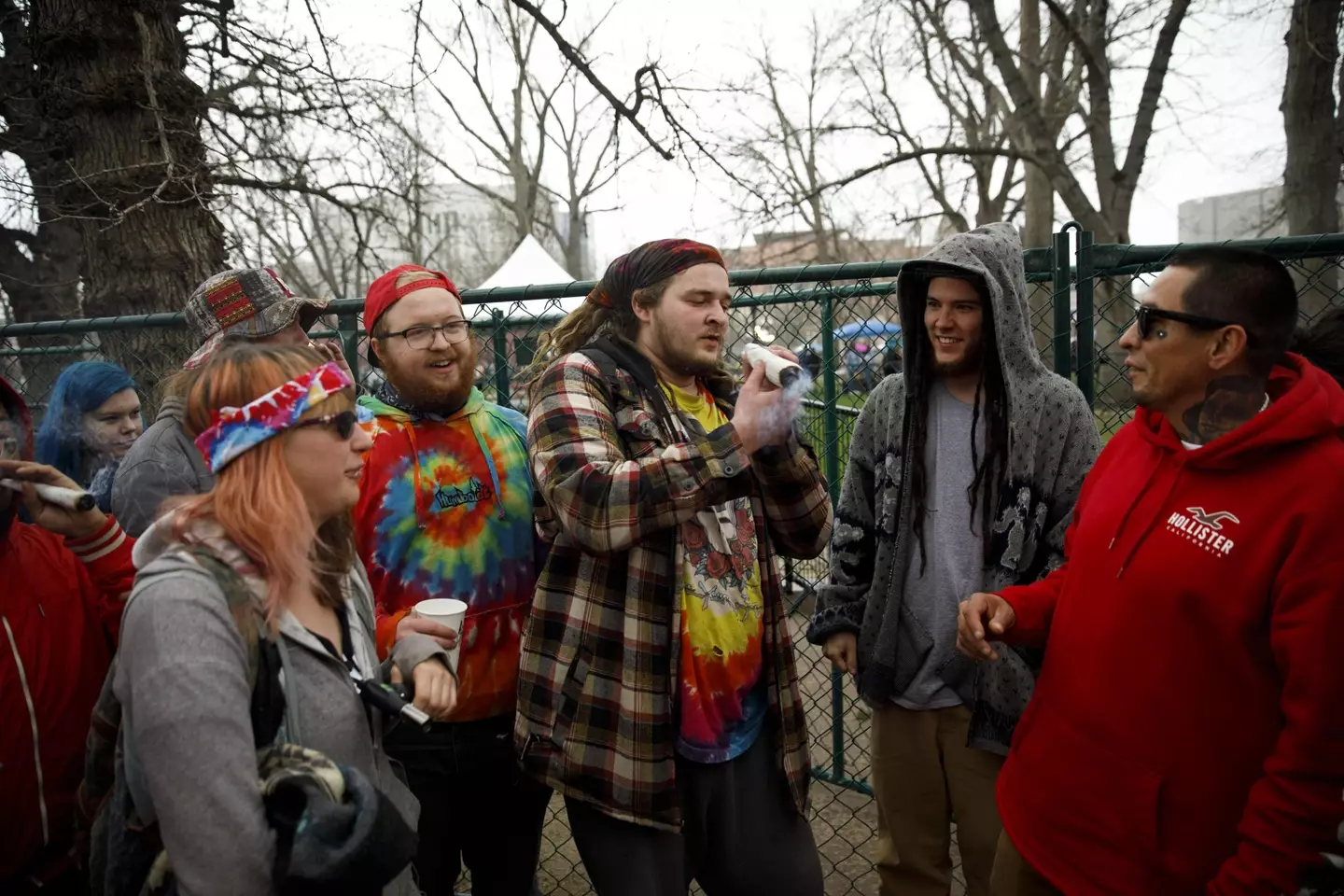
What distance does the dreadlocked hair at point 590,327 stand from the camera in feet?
7.13

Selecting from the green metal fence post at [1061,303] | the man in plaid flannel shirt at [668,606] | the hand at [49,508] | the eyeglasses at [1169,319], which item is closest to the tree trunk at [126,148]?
the hand at [49,508]

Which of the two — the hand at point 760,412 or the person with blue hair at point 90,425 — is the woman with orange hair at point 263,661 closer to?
the hand at point 760,412

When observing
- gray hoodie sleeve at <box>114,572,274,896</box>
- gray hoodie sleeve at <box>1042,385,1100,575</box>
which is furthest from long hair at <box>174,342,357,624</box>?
gray hoodie sleeve at <box>1042,385,1100,575</box>

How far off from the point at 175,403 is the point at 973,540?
82.6 inches

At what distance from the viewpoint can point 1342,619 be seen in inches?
55.9

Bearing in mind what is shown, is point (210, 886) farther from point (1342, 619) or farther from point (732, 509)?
point (1342, 619)

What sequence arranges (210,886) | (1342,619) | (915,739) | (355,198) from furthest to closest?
(355,198)
(915,739)
(1342,619)
(210,886)

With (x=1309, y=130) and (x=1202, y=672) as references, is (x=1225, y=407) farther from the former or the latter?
(x=1309, y=130)

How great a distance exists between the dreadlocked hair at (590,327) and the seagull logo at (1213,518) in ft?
4.09

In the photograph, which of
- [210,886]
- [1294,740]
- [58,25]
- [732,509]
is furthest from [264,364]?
[58,25]

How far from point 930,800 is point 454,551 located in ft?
4.78

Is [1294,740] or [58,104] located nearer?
[1294,740]

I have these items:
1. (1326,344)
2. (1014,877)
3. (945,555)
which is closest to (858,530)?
(945,555)

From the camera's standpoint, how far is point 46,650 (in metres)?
1.87
